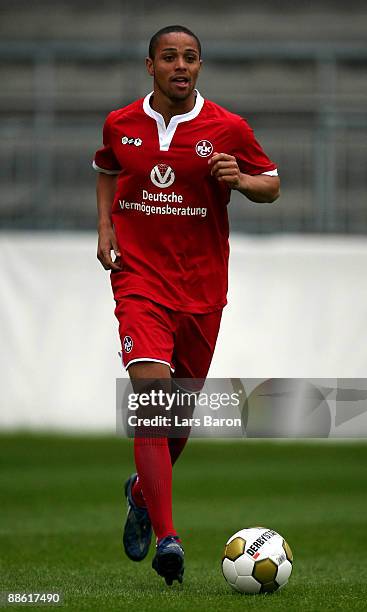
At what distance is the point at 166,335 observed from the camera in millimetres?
6141

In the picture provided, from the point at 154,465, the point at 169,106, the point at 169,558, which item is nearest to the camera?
the point at 169,558

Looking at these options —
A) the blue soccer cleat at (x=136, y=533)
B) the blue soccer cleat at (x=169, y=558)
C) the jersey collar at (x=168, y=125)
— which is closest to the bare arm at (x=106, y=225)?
the jersey collar at (x=168, y=125)

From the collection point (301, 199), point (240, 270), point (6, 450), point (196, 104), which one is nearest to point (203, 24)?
point (301, 199)

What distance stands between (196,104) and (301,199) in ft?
29.8

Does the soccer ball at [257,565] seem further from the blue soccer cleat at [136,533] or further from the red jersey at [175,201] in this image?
the red jersey at [175,201]

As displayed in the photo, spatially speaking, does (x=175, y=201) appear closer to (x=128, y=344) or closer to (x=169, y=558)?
(x=128, y=344)

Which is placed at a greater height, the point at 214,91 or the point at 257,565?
the point at 214,91

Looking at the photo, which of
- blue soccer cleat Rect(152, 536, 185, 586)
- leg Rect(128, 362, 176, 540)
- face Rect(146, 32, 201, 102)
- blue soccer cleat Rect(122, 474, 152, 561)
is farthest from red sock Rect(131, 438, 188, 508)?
face Rect(146, 32, 201, 102)

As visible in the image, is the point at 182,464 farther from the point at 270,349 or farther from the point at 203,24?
the point at 203,24

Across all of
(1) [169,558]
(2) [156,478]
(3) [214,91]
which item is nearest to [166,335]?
(2) [156,478]

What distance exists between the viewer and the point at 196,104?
6.34 meters

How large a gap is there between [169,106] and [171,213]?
1.65 ft

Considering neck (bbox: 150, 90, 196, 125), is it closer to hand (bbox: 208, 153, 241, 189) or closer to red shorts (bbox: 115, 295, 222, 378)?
hand (bbox: 208, 153, 241, 189)

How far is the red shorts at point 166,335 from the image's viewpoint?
6.00m
